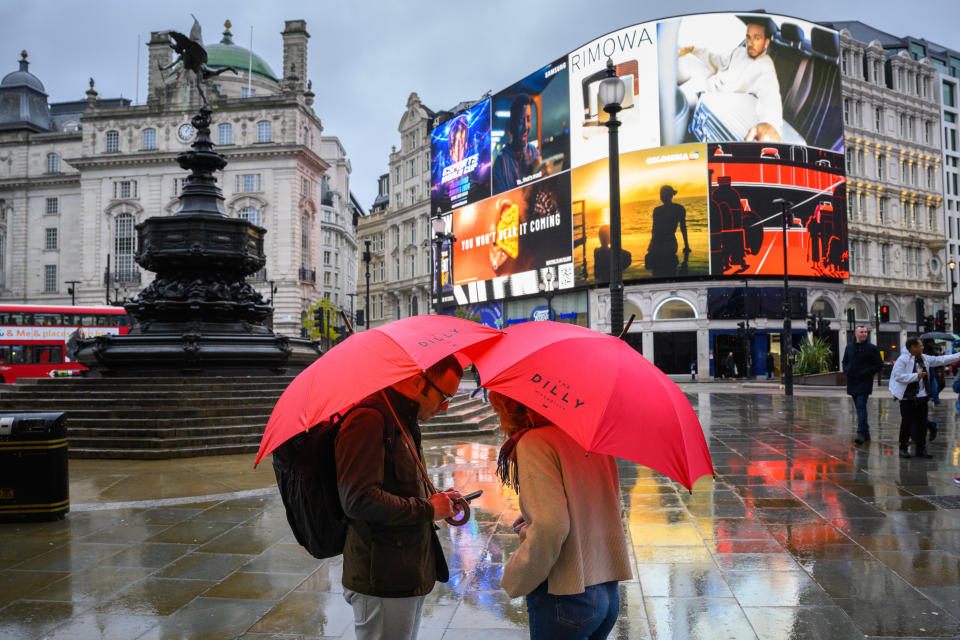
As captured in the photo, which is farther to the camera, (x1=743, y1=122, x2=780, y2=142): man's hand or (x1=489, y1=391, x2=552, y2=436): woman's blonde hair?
(x1=743, y1=122, x2=780, y2=142): man's hand

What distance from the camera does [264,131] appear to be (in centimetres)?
6012

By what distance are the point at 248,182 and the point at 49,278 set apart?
22.8m

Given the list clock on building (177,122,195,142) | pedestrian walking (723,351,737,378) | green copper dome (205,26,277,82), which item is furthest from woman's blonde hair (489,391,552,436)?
green copper dome (205,26,277,82)

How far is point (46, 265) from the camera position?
217ft

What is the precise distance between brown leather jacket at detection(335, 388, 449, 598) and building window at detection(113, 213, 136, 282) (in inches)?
2589

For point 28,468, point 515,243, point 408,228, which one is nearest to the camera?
point 28,468

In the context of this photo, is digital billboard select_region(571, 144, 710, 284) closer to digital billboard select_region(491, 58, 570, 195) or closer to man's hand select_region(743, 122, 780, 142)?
man's hand select_region(743, 122, 780, 142)

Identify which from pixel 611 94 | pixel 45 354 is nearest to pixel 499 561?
pixel 611 94

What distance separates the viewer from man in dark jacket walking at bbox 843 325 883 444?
11.4 meters

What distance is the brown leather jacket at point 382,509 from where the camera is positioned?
246 cm

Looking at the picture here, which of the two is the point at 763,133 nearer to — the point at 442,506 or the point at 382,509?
the point at 442,506

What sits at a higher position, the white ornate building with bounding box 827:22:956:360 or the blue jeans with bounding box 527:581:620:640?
the white ornate building with bounding box 827:22:956:360

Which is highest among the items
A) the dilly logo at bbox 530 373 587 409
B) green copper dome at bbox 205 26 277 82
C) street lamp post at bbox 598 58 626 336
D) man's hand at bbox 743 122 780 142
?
green copper dome at bbox 205 26 277 82

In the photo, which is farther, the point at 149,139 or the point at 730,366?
the point at 149,139
